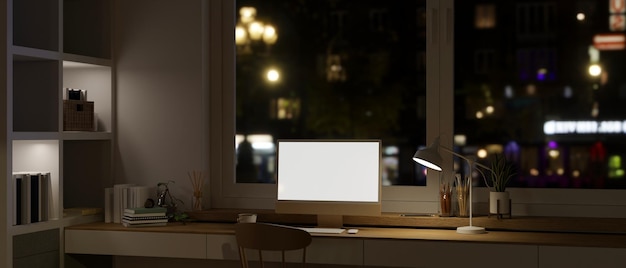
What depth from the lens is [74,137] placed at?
4535mm

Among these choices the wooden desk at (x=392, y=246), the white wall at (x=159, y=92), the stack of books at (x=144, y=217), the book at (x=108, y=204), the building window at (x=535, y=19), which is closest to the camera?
the wooden desk at (x=392, y=246)

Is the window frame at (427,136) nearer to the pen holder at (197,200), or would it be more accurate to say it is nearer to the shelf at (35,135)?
the pen holder at (197,200)

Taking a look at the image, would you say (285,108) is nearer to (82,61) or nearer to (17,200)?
(82,61)

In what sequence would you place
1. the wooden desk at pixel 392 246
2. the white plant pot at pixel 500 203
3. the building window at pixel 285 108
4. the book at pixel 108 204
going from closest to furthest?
the wooden desk at pixel 392 246 < the white plant pot at pixel 500 203 < the book at pixel 108 204 < the building window at pixel 285 108

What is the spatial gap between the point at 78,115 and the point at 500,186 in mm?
2194

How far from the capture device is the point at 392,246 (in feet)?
12.9

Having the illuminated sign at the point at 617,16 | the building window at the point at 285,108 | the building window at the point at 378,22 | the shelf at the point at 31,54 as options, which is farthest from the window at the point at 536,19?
the shelf at the point at 31,54

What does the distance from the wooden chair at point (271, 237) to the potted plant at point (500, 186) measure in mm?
982

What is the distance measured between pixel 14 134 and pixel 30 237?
513mm

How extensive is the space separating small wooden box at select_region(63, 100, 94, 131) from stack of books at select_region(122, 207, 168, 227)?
20.8 inches

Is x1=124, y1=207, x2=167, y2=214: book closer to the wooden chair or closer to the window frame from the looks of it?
the window frame

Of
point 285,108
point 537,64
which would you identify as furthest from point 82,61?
point 537,64

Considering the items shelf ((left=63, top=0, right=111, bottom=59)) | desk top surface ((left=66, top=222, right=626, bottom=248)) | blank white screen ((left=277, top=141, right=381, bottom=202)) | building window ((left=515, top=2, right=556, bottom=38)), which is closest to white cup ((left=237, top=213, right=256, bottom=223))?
desk top surface ((left=66, top=222, right=626, bottom=248))

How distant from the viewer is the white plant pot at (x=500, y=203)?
4.21 m
